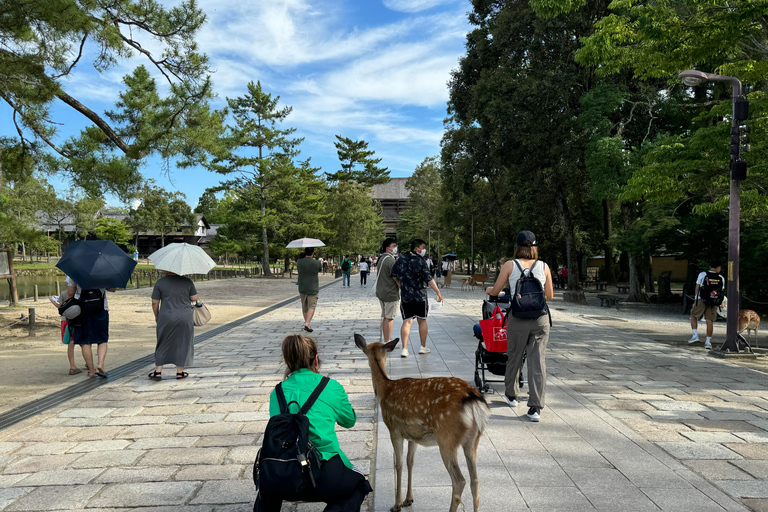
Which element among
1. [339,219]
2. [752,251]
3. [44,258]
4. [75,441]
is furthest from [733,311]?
[44,258]

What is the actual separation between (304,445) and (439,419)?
83 centimetres

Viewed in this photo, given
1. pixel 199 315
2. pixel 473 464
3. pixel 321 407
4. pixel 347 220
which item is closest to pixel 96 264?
pixel 199 315

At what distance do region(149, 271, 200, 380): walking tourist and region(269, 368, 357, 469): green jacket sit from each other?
433 cm

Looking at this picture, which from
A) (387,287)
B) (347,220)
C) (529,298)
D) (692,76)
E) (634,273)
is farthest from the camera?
(347,220)

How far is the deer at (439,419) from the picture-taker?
2.83 m

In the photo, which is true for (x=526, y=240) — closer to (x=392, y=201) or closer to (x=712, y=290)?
(x=712, y=290)

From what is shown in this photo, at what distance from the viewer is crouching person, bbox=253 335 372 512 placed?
2365mm

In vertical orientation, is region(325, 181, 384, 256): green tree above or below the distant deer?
above

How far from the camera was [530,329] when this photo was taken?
486cm

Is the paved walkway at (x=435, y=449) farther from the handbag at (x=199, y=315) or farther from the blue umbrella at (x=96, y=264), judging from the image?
the blue umbrella at (x=96, y=264)

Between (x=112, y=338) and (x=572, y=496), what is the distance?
992 centimetres

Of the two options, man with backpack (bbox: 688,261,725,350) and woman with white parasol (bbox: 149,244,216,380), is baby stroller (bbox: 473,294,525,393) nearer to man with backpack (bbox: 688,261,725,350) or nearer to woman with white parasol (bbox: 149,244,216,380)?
woman with white parasol (bbox: 149,244,216,380)

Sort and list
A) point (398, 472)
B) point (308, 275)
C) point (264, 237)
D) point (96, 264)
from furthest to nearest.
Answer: point (264, 237) → point (308, 275) → point (96, 264) → point (398, 472)

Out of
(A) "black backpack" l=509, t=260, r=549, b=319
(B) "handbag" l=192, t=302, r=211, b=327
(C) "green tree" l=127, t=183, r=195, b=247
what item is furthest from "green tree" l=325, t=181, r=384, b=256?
(A) "black backpack" l=509, t=260, r=549, b=319
